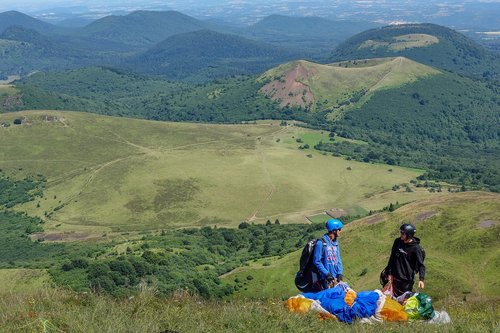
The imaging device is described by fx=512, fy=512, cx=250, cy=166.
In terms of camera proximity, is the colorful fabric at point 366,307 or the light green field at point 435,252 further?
the light green field at point 435,252

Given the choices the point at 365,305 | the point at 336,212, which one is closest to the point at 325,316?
the point at 365,305

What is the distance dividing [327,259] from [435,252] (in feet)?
150

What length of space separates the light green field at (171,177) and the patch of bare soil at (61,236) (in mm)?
1665

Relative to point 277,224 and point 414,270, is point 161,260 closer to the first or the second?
point 277,224

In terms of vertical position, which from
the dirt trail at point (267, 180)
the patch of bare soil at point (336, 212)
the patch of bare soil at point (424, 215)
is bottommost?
the patch of bare soil at point (336, 212)

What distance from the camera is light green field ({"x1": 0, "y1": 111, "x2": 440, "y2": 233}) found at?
447ft

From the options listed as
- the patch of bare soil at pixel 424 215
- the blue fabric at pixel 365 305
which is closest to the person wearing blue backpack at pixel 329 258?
the blue fabric at pixel 365 305

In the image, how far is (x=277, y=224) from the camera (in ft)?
408

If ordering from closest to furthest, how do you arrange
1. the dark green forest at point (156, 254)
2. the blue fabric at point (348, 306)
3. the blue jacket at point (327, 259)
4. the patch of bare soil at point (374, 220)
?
the blue fabric at point (348, 306), the blue jacket at point (327, 259), the dark green forest at point (156, 254), the patch of bare soil at point (374, 220)

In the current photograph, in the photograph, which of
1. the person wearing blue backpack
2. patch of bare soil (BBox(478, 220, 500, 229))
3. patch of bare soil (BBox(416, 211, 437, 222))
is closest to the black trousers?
the person wearing blue backpack

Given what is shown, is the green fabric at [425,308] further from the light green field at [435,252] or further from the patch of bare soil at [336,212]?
the patch of bare soil at [336,212]

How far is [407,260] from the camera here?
19484 millimetres

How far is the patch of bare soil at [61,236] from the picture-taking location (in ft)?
406

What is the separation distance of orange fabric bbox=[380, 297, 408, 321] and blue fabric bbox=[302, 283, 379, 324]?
14.2 inches
